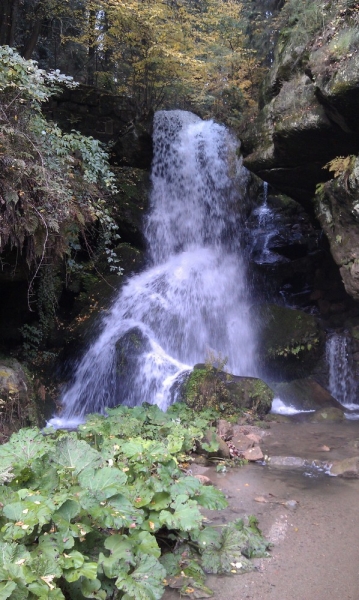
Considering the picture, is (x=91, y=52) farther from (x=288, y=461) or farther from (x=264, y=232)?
(x=288, y=461)

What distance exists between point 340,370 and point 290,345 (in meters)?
1.34

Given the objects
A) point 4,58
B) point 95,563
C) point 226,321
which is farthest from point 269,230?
point 95,563

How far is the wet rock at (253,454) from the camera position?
5.46 meters

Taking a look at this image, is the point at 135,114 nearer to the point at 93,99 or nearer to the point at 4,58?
the point at 93,99

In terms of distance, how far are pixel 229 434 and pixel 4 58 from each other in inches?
206

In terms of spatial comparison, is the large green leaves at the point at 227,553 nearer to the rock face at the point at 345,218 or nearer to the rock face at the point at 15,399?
the rock face at the point at 15,399

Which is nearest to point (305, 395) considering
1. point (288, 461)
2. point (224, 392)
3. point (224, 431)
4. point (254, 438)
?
point (224, 392)

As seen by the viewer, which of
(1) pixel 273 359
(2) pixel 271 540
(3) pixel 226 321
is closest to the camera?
(2) pixel 271 540

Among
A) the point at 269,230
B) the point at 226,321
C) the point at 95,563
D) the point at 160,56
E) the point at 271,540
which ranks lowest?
the point at 271,540

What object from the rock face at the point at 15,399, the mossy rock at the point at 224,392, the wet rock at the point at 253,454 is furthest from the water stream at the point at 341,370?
the rock face at the point at 15,399

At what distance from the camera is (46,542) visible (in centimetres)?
234

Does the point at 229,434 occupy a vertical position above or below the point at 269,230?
below

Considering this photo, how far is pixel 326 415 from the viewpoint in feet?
25.1

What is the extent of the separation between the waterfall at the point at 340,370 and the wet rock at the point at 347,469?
474 centimetres
